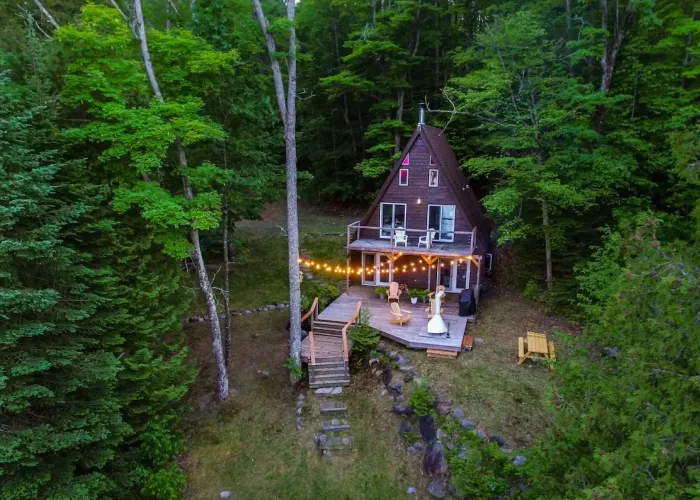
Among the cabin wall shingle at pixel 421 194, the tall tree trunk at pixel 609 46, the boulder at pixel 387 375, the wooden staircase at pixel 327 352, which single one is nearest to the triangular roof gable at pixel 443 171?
the cabin wall shingle at pixel 421 194

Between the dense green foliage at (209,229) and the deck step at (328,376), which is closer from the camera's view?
the dense green foliage at (209,229)

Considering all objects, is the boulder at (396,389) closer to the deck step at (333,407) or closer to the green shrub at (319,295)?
the deck step at (333,407)

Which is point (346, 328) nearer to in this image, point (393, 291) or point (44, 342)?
point (393, 291)

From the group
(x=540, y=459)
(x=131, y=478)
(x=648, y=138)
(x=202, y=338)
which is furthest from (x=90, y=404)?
(x=648, y=138)

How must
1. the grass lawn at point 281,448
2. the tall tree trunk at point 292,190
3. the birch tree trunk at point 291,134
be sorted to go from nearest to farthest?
the grass lawn at point 281,448, the birch tree trunk at point 291,134, the tall tree trunk at point 292,190

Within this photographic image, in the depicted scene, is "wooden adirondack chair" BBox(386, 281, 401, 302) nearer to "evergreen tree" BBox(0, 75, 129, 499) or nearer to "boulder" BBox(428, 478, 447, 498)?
"boulder" BBox(428, 478, 447, 498)

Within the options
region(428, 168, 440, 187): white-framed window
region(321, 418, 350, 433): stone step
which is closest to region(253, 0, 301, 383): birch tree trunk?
region(321, 418, 350, 433): stone step

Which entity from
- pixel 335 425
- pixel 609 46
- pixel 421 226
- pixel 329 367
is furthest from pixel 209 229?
pixel 609 46
